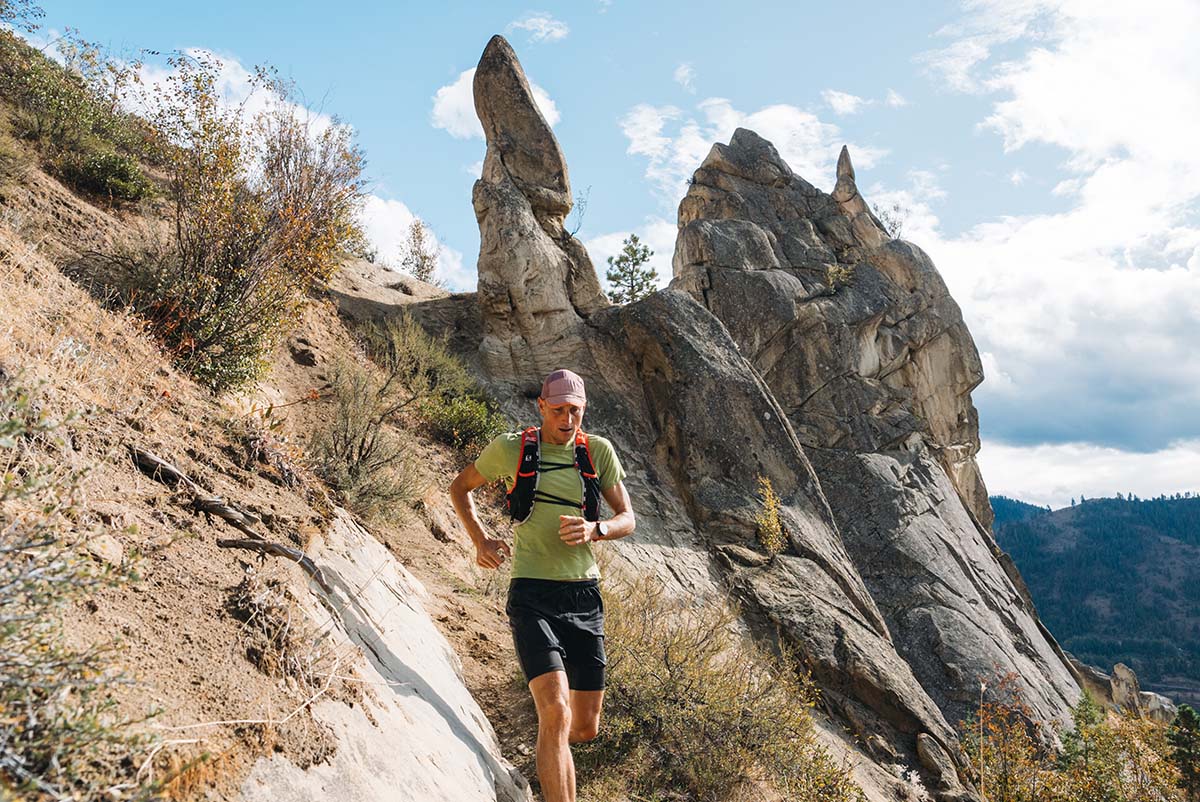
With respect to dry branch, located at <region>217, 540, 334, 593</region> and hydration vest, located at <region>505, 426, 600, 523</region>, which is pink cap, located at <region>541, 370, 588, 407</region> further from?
dry branch, located at <region>217, 540, 334, 593</region>

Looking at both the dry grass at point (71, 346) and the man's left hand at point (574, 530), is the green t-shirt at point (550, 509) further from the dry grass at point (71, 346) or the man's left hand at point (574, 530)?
the dry grass at point (71, 346)

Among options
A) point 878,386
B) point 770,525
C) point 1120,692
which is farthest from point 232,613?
point 1120,692

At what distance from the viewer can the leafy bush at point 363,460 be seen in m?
6.94

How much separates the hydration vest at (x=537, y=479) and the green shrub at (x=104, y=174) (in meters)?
8.37

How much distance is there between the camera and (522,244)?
43.1 ft

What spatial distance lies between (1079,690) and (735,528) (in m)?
10.1

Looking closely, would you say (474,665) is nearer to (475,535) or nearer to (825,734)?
(475,535)

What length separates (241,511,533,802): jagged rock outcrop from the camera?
2.77 m

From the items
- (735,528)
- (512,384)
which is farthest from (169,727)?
A: (512,384)

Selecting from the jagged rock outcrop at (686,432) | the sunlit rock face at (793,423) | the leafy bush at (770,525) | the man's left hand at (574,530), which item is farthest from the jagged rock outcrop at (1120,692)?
the man's left hand at (574,530)

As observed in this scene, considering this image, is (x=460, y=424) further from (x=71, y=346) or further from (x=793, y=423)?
(x=793, y=423)

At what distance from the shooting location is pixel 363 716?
322cm

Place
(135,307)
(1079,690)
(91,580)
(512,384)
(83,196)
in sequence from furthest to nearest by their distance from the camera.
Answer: (1079,690), (512,384), (83,196), (135,307), (91,580)

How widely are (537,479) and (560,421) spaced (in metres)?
0.39
